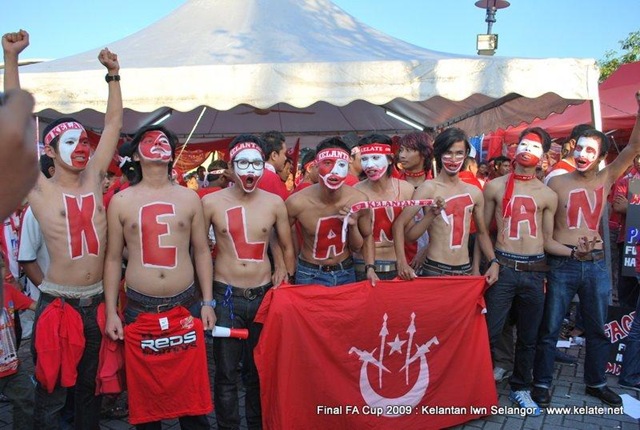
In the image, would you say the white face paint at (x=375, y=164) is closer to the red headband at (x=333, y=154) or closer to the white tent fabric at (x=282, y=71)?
the red headband at (x=333, y=154)

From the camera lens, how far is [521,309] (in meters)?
4.16

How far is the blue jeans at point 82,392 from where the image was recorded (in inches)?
118

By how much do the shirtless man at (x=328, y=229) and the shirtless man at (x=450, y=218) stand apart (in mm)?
332

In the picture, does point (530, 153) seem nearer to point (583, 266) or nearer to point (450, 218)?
point (450, 218)

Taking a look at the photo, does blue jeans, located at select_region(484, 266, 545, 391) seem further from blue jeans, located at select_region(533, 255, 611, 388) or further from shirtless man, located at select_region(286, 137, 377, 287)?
shirtless man, located at select_region(286, 137, 377, 287)

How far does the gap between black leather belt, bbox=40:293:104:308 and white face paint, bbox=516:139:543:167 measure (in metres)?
3.26

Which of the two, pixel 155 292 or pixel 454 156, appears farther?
pixel 454 156

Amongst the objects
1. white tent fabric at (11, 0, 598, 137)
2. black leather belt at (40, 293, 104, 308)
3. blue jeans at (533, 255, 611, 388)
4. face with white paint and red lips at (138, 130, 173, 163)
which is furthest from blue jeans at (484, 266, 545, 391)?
black leather belt at (40, 293, 104, 308)

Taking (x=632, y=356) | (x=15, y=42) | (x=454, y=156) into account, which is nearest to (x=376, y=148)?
(x=454, y=156)

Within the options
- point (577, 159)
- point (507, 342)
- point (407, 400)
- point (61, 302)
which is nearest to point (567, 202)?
point (577, 159)

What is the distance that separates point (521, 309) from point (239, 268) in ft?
7.70

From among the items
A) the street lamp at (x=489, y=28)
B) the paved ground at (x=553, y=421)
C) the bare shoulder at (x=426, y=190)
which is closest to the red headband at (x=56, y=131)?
the paved ground at (x=553, y=421)

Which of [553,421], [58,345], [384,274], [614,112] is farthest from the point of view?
[614,112]

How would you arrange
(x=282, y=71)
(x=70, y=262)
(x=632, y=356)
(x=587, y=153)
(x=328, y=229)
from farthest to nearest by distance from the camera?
(x=282, y=71)
(x=632, y=356)
(x=587, y=153)
(x=328, y=229)
(x=70, y=262)
